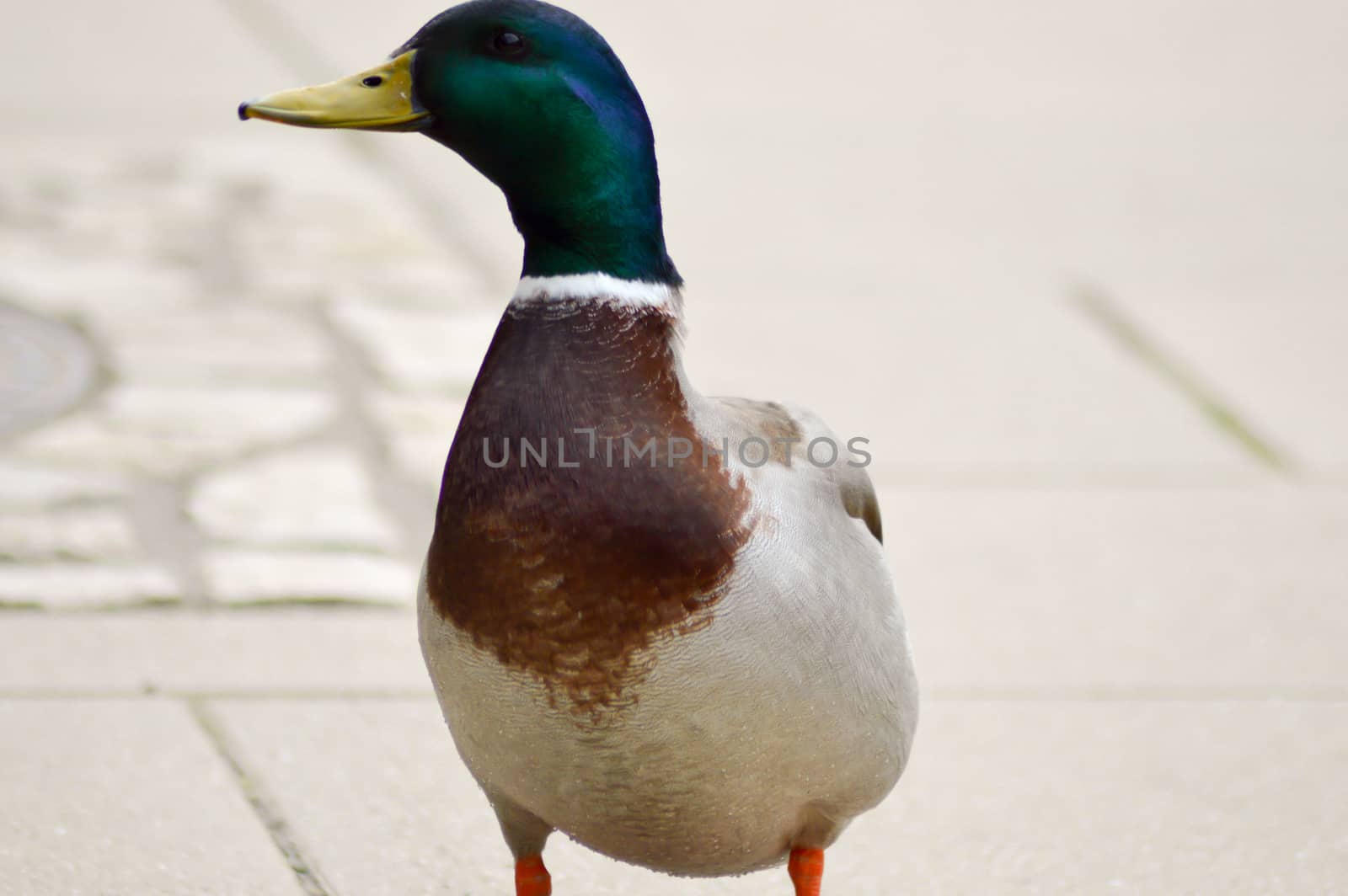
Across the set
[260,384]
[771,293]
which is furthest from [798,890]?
[771,293]

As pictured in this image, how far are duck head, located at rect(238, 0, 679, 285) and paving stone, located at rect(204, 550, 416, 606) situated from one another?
5.45ft

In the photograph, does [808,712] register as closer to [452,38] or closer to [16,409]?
[452,38]

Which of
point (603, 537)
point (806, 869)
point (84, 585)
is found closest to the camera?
point (603, 537)

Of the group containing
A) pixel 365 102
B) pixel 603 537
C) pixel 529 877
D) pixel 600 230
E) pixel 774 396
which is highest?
pixel 365 102

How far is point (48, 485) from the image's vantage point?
13.9 ft

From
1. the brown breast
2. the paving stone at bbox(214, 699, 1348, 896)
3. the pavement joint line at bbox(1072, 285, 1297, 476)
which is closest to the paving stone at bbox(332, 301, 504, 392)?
the paving stone at bbox(214, 699, 1348, 896)

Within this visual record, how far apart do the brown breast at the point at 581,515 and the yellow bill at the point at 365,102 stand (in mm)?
334

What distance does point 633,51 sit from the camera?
25.6ft

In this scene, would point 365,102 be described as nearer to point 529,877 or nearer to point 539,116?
point 539,116

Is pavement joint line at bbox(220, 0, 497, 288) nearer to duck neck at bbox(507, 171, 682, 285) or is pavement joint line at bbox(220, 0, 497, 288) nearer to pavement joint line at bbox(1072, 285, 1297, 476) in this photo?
pavement joint line at bbox(1072, 285, 1297, 476)

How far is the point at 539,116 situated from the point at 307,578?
6.13 feet

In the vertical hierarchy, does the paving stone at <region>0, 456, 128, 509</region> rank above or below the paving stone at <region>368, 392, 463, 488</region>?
below

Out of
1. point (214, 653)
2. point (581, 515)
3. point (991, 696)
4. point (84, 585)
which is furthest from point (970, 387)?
point (581, 515)

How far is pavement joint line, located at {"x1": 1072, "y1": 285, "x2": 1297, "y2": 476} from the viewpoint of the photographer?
5.04m
